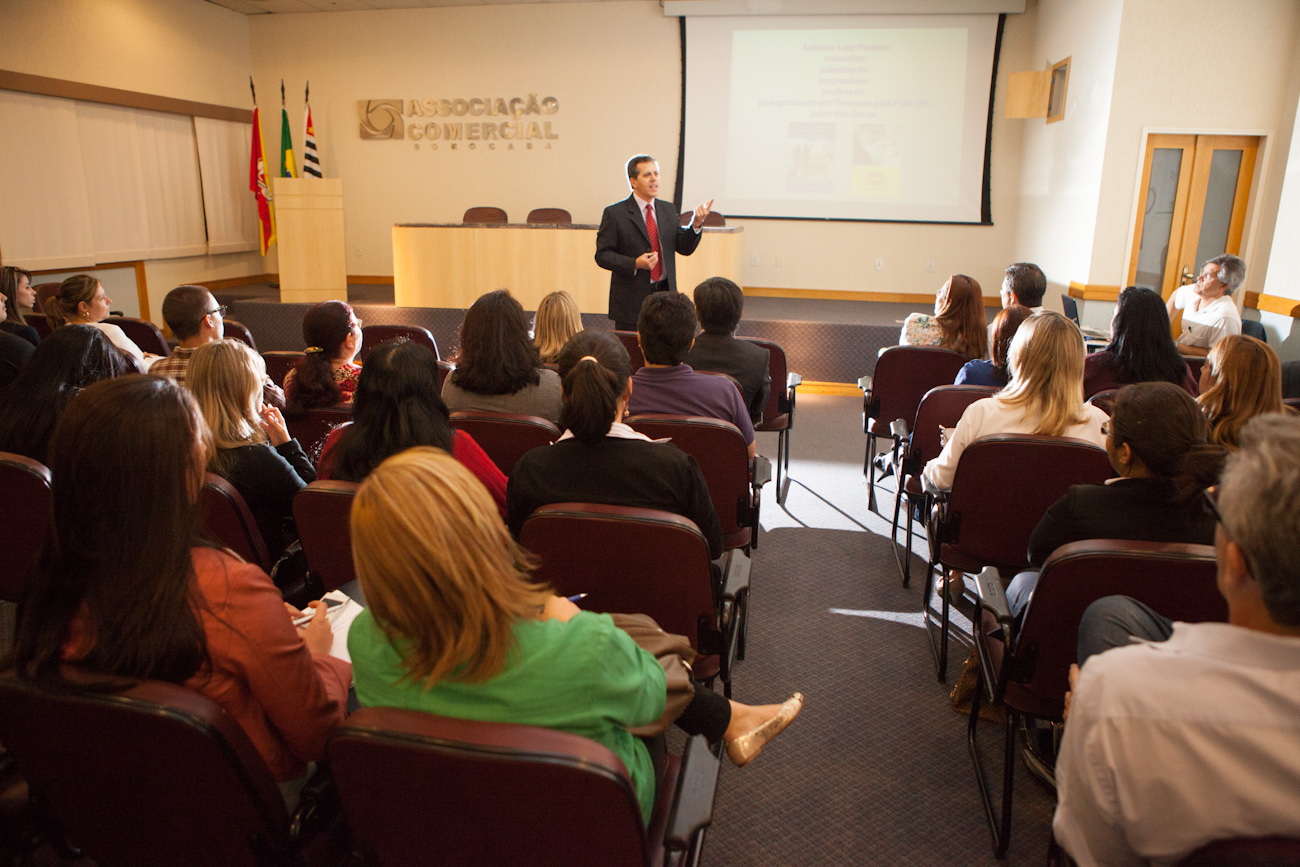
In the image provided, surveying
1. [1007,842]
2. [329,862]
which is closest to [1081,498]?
[1007,842]

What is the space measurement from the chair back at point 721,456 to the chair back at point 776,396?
1249 millimetres

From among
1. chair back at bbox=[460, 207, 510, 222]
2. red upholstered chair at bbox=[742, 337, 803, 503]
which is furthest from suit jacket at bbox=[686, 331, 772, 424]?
chair back at bbox=[460, 207, 510, 222]

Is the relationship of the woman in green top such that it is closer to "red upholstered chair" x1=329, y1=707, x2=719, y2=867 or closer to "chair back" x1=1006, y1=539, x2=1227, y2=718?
"red upholstered chair" x1=329, y1=707, x2=719, y2=867

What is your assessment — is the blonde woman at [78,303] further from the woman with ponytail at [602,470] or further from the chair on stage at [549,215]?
the chair on stage at [549,215]

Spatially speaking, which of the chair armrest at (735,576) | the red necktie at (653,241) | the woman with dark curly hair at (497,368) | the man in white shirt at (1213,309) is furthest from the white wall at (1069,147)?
the chair armrest at (735,576)

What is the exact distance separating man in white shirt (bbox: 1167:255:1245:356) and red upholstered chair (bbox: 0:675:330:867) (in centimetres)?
514

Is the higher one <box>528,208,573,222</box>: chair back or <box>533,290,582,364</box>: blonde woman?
<box>528,208,573,222</box>: chair back

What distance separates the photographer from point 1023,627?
164 centimetres

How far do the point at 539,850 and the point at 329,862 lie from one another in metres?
0.49

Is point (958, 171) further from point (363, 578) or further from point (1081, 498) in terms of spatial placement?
point (363, 578)

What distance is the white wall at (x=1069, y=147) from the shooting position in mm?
6090

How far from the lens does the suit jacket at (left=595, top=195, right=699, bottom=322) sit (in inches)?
186

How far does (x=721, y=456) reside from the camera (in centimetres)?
249

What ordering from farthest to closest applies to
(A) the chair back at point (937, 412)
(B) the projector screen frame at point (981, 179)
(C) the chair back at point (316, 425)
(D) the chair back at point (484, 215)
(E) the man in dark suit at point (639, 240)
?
(D) the chair back at point (484, 215), (B) the projector screen frame at point (981, 179), (E) the man in dark suit at point (639, 240), (A) the chair back at point (937, 412), (C) the chair back at point (316, 425)
